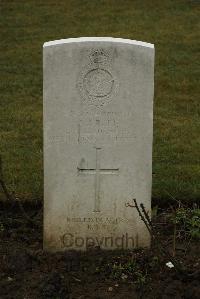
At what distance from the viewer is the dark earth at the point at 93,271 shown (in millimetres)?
→ 4273

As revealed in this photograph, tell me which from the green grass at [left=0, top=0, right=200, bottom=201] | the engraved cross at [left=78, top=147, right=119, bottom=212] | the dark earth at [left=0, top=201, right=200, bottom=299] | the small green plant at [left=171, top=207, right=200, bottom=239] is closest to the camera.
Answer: the dark earth at [left=0, top=201, right=200, bottom=299]

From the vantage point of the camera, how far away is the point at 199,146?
23.5ft

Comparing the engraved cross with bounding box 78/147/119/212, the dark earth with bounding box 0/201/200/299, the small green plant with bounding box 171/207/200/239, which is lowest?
the dark earth with bounding box 0/201/200/299

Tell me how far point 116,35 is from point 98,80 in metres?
8.59

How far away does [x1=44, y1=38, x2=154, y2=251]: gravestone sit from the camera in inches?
180

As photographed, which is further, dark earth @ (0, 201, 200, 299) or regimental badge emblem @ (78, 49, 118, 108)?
regimental badge emblem @ (78, 49, 118, 108)

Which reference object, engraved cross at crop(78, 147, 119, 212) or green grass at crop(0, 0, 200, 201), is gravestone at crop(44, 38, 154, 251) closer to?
engraved cross at crop(78, 147, 119, 212)

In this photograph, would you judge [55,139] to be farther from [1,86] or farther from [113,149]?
[1,86]

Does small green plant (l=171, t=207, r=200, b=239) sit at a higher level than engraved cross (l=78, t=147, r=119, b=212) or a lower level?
lower

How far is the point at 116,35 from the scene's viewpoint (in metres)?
13.0

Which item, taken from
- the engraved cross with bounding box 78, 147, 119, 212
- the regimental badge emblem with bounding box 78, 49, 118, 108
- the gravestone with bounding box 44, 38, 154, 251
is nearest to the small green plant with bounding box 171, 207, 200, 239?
the gravestone with bounding box 44, 38, 154, 251

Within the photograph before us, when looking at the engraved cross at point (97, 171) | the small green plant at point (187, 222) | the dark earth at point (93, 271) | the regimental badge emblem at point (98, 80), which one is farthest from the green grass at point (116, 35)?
the regimental badge emblem at point (98, 80)

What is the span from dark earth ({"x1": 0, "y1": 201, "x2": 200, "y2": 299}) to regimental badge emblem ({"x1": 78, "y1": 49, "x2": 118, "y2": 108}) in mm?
1033

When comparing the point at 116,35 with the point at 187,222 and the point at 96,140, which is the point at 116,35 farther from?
the point at 96,140
